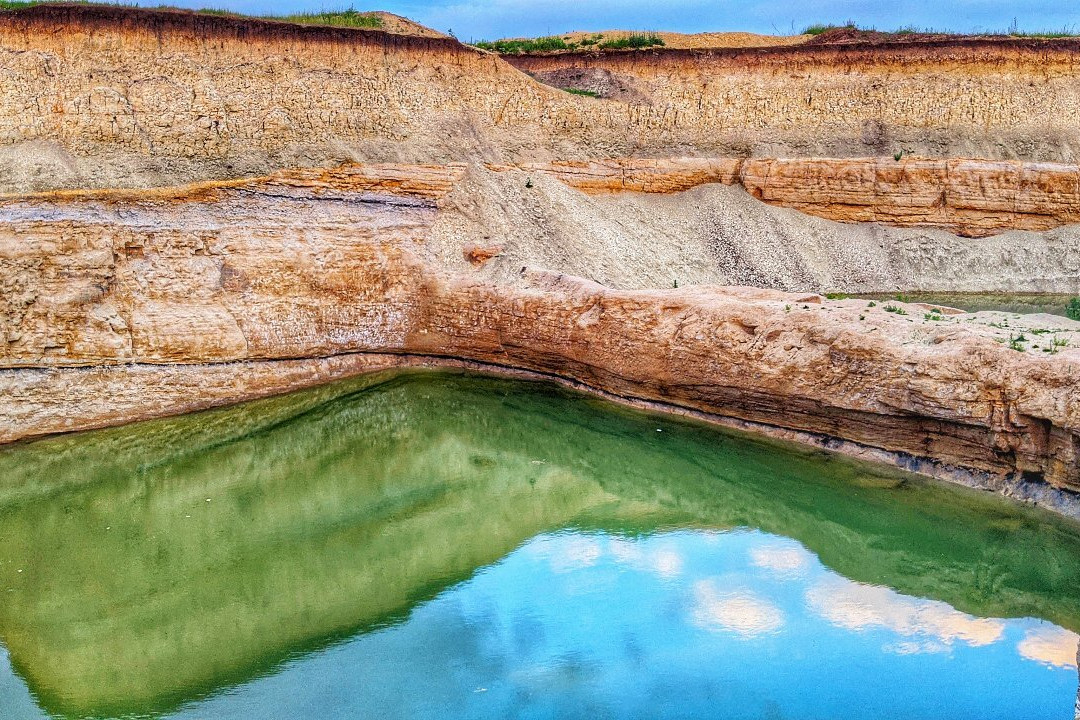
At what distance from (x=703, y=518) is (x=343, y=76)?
1415 cm

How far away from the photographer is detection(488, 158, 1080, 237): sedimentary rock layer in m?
26.8

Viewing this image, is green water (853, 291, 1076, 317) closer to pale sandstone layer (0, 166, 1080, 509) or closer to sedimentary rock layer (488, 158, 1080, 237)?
sedimentary rock layer (488, 158, 1080, 237)

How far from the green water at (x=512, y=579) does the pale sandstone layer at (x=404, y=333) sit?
0.62 m

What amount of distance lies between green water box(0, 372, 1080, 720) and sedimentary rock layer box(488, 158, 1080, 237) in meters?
13.7

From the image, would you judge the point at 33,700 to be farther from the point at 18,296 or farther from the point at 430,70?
the point at 430,70

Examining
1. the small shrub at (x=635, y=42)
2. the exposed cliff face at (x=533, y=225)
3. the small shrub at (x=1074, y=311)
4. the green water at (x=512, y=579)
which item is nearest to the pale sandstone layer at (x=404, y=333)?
the exposed cliff face at (x=533, y=225)

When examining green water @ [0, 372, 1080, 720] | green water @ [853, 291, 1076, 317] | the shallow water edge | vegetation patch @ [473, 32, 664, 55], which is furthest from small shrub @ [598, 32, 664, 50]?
green water @ [0, 372, 1080, 720]

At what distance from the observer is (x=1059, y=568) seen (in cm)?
1035

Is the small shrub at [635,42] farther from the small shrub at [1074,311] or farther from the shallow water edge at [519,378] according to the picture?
the shallow water edge at [519,378]

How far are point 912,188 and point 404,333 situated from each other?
15718 millimetres

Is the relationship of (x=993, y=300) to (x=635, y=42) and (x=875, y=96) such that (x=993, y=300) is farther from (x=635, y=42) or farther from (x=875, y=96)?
(x=635, y=42)

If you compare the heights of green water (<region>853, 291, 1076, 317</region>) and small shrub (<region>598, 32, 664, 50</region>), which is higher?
small shrub (<region>598, 32, 664, 50</region>)

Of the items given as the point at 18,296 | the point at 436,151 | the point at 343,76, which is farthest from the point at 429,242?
the point at 18,296

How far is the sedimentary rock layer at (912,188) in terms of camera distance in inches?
1053
